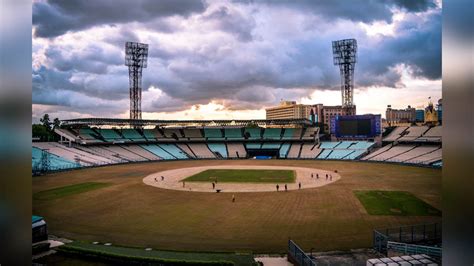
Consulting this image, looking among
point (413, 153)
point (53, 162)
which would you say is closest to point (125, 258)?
point (53, 162)

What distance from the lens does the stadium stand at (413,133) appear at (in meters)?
83.0

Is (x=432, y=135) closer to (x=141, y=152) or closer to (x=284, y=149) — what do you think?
(x=284, y=149)

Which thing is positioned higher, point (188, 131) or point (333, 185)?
point (188, 131)

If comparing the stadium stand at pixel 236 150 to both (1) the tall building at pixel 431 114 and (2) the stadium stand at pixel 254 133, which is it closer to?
(2) the stadium stand at pixel 254 133

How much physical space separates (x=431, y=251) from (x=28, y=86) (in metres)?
17.4

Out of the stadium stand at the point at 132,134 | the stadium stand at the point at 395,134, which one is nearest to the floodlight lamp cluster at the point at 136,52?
the stadium stand at the point at 132,134

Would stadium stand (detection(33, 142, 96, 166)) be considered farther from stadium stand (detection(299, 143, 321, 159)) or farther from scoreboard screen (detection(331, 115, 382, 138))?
scoreboard screen (detection(331, 115, 382, 138))

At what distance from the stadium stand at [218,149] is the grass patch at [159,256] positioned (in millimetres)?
74399

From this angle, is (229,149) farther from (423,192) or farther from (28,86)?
(28,86)

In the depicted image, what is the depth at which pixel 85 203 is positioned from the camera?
35875 millimetres

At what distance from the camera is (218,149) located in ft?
323

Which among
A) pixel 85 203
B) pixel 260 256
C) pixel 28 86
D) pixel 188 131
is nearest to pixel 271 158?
pixel 188 131

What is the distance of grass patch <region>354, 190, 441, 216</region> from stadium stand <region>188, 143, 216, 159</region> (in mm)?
58599

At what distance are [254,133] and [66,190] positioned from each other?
229ft
